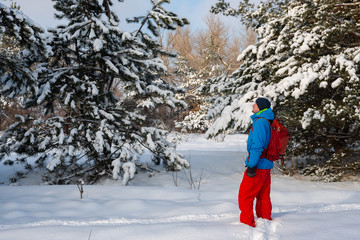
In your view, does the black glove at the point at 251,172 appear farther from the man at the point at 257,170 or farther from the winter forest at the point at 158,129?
the winter forest at the point at 158,129

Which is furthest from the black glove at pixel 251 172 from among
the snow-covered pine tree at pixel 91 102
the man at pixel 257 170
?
the snow-covered pine tree at pixel 91 102

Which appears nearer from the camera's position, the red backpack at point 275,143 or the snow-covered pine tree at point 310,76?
the red backpack at point 275,143

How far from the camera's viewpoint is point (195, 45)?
30203mm

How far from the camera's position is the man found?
2.94m

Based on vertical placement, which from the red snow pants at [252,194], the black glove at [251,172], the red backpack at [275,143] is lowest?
the red snow pants at [252,194]

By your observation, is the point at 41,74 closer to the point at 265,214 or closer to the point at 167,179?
the point at 167,179

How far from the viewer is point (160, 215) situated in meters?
3.49

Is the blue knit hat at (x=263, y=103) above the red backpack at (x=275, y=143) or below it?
above

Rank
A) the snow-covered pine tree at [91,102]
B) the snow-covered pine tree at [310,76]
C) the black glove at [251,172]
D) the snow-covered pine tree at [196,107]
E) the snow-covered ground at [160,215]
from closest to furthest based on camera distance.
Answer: the snow-covered ground at [160,215]
the black glove at [251,172]
the snow-covered pine tree at [310,76]
the snow-covered pine tree at [91,102]
the snow-covered pine tree at [196,107]

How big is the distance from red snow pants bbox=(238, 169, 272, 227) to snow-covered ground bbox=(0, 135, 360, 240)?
11 centimetres

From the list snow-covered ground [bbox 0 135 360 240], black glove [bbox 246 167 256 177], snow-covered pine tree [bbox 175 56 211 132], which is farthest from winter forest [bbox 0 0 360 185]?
snow-covered pine tree [bbox 175 56 211 132]

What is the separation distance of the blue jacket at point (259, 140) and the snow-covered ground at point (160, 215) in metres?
0.74

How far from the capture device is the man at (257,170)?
294cm

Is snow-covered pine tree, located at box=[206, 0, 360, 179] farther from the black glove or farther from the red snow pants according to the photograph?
Answer: the black glove
